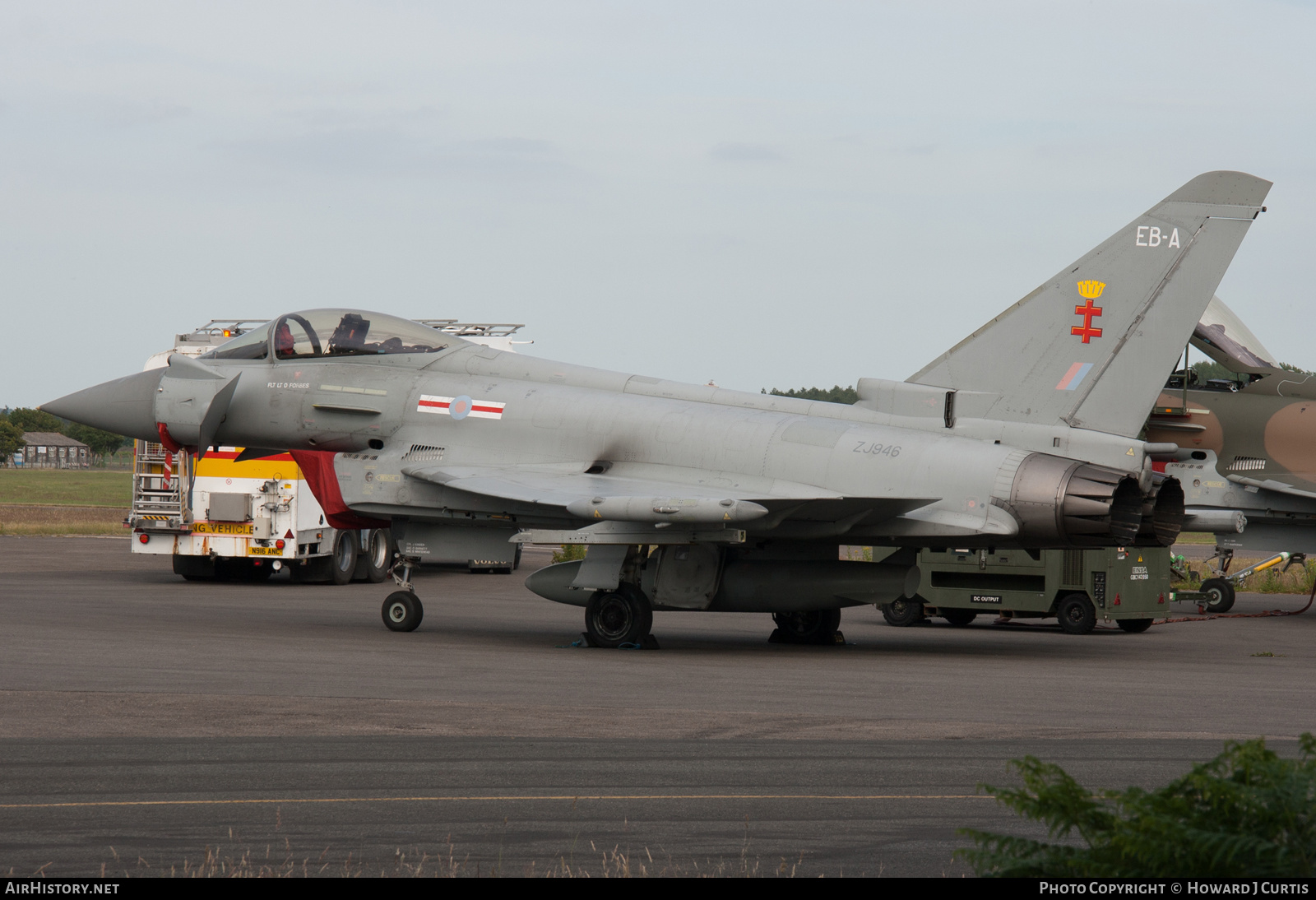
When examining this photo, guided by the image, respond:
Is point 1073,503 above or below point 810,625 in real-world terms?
above

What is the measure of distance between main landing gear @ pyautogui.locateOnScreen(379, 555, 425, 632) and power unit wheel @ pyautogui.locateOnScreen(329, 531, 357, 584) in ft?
30.0

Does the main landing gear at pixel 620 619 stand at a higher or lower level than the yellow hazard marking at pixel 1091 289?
lower

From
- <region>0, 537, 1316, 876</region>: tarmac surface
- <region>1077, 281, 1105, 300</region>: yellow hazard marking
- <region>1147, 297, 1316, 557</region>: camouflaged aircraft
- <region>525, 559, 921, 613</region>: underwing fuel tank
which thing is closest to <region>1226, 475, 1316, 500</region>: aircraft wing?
<region>1147, 297, 1316, 557</region>: camouflaged aircraft

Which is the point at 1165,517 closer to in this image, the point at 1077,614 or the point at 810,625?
the point at 810,625

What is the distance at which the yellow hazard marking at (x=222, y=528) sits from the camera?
22.8 meters

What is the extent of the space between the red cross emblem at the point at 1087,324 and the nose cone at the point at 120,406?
1147cm

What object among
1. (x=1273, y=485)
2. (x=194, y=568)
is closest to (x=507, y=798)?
A: (x=1273, y=485)

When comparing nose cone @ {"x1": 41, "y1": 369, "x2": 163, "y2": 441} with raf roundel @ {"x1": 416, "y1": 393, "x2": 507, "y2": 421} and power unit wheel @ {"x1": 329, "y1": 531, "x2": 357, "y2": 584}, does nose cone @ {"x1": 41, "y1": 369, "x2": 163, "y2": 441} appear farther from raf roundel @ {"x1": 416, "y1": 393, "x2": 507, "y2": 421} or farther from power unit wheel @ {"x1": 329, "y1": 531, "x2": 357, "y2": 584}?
power unit wheel @ {"x1": 329, "y1": 531, "x2": 357, "y2": 584}

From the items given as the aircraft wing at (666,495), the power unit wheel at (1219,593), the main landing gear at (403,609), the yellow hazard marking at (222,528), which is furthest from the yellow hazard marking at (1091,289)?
the yellow hazard marking at (222,528)

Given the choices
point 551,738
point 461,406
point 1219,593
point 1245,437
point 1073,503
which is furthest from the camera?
point 1219,593

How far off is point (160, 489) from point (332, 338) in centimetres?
823

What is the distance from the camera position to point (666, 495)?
1409 cm

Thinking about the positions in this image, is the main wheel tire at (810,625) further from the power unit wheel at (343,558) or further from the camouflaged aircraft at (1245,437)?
the power unit wheel at (343,558)

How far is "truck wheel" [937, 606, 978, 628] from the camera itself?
20.6 m
